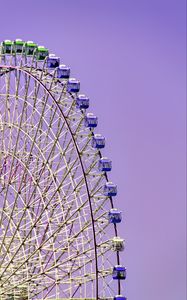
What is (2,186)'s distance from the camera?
106 metres

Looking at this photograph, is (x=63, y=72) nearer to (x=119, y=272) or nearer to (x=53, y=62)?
(x=53, y=62)

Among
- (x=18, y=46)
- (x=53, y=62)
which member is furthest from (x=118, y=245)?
(x=18, y=46)

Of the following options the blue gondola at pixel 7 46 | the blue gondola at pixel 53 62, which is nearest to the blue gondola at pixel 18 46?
the blue gondola at pixel 7 46

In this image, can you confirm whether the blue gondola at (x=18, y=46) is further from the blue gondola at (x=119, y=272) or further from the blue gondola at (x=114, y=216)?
the blue gondola at (x=119, y=272)

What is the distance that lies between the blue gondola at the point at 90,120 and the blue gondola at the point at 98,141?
681mm

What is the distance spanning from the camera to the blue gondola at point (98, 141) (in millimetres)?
100125

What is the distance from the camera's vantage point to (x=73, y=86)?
333ft

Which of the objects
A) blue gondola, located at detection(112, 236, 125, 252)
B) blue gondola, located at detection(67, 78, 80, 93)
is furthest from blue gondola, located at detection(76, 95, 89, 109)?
blue gondola, located at detection(112, 236, 125, 252)

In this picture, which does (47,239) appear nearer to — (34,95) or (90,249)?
(90,249)

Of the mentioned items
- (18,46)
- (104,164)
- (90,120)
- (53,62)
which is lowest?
(104,164)

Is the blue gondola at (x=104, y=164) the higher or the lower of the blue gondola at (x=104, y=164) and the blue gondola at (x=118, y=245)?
the higher

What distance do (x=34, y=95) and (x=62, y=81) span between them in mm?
2093

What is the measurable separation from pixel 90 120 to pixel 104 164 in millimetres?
2871

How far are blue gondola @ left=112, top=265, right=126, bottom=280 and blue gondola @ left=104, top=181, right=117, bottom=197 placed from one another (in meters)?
4.46
